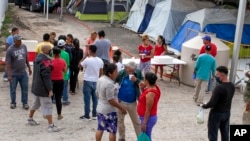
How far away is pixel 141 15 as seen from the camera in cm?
2152

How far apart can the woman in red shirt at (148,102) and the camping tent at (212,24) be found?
990cm

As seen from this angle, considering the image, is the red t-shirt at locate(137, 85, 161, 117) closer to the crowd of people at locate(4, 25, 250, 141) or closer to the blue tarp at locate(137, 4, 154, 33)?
the crowd of people at locate(4, 25, 250, 141)

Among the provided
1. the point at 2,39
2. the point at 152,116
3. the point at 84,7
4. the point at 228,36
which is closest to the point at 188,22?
the point at 228,36

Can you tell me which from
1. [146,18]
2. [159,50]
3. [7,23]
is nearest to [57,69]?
[159,50]

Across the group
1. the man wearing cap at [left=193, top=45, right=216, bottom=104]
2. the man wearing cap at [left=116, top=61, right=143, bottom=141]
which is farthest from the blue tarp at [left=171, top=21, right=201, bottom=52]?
the man wearing cap at [left=116, top=61, right=143, bottom=141]

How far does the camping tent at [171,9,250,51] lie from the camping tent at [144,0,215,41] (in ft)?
4.43

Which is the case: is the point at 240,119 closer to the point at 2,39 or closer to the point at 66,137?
the point at 66,137

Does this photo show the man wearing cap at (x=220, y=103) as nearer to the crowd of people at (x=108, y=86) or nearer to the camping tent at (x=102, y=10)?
the crowd of people at (x=108, y=86)

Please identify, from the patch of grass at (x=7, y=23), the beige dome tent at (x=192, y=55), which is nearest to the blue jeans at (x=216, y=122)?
the beige dome tent at (x=192, y=55)

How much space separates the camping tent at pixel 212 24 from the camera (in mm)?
16922

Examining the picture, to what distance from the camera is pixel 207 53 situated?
10453 millimetres

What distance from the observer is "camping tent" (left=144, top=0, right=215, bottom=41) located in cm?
1900

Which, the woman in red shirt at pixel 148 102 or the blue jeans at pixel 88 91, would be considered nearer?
the woman in red shirt at pixel 148 102

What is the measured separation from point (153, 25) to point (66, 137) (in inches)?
477
